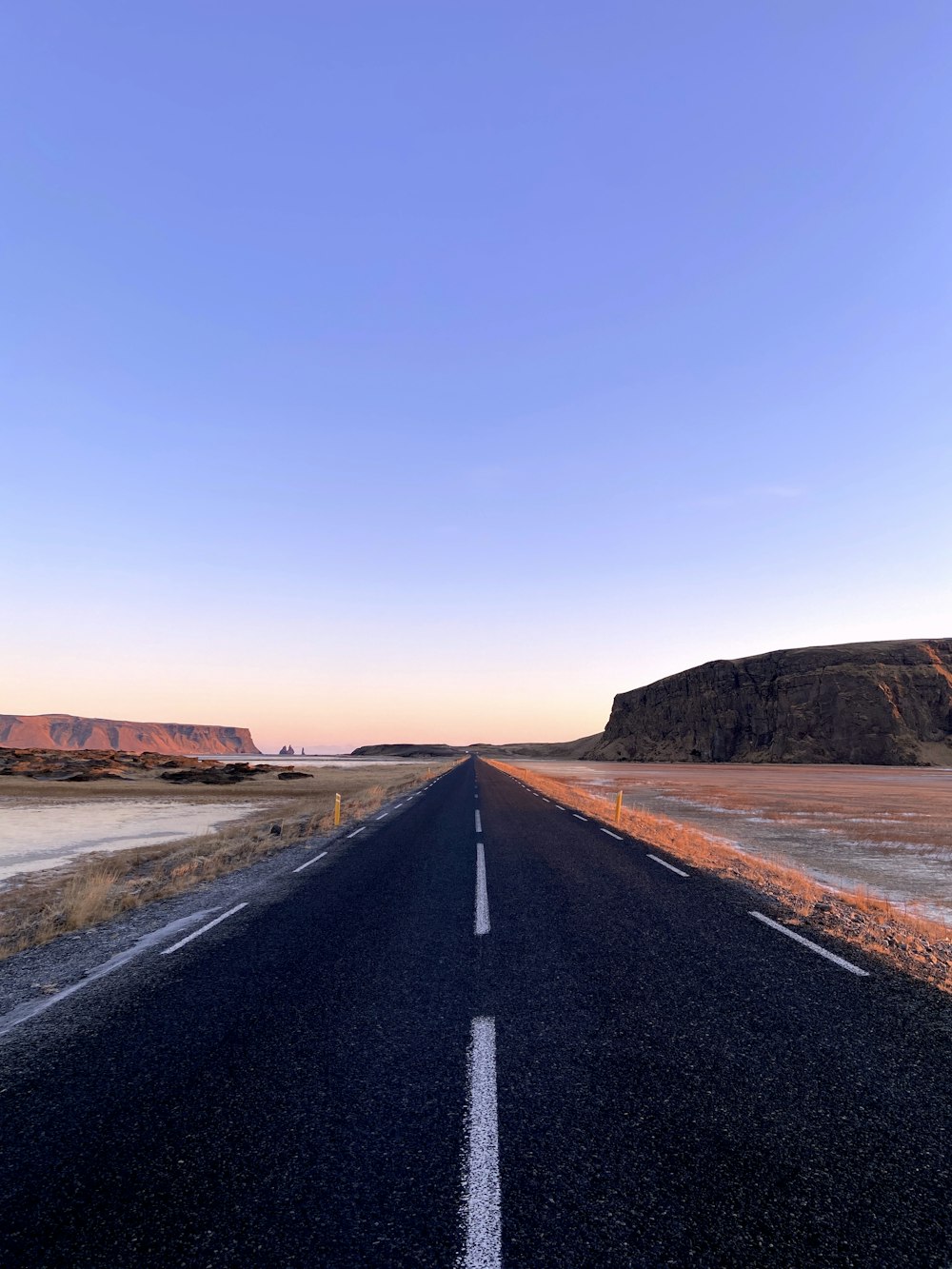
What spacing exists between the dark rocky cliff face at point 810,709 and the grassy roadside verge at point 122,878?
100788 mm

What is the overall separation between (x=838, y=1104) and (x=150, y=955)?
293 inches

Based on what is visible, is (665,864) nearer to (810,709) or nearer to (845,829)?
(845,829)

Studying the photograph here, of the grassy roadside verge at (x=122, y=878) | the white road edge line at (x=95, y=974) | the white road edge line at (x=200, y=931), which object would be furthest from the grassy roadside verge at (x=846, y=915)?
the grassy roadside verge at (x=122, y=878)

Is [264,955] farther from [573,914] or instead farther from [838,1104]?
[838,1104]

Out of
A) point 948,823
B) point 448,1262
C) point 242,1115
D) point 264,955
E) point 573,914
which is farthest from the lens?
point 948,823

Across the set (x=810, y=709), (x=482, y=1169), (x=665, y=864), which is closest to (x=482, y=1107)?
(x=482, y=1169)

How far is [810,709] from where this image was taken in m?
107

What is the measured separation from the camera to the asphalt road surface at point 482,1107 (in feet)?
9.57

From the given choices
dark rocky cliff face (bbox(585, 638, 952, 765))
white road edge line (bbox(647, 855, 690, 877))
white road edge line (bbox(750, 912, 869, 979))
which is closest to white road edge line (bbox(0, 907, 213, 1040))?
white road edge line (bbox(750, 912, 869, 979))

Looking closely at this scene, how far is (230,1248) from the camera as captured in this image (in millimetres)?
2834

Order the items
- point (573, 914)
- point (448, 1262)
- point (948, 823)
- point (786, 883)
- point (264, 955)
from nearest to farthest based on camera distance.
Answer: point (448, 1262) → point (264, 955) → point (573, 914) → point (786, 883) → point (948, 823)

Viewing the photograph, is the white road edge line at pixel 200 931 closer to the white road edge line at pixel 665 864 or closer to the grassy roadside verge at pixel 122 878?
the grassy roadside verge at pixel 122 878

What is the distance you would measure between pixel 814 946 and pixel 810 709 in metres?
114

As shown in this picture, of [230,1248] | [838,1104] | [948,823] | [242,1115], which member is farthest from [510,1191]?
[948,823]
